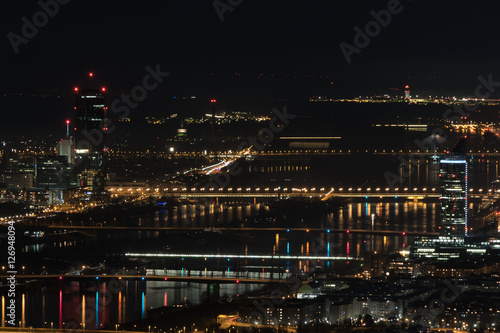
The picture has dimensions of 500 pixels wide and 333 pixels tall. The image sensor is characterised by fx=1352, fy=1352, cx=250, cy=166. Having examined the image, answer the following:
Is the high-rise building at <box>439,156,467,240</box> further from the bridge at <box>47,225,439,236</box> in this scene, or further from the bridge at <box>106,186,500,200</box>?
the bridge at <box>106,186,500,200</box>

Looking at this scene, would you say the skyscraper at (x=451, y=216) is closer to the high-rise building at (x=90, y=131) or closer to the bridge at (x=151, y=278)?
the bridge at (x=151, y=278)

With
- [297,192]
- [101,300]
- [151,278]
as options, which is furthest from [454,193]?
[101,300]

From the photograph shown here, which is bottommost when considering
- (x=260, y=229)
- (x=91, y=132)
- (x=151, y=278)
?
(x=151, y=278)

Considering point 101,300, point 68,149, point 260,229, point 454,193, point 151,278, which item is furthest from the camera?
point 68,149

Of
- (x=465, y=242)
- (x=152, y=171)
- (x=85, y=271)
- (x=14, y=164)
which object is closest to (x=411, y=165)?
(x=152, y=171)

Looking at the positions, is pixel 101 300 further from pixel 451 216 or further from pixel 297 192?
pixel 297 192

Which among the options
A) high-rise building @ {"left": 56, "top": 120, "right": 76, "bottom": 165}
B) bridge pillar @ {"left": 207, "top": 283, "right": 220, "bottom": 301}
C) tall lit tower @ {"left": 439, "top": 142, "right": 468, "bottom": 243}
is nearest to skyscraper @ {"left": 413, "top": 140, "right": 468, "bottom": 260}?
tall lit tower @ {"left": 439, "top": 142, "right": 468, "bottom": 243}

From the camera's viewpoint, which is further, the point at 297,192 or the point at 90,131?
the point at 90,131

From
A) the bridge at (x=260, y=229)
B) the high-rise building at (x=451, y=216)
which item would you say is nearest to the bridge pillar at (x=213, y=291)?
the high-rise building at (x=451, y=216)
